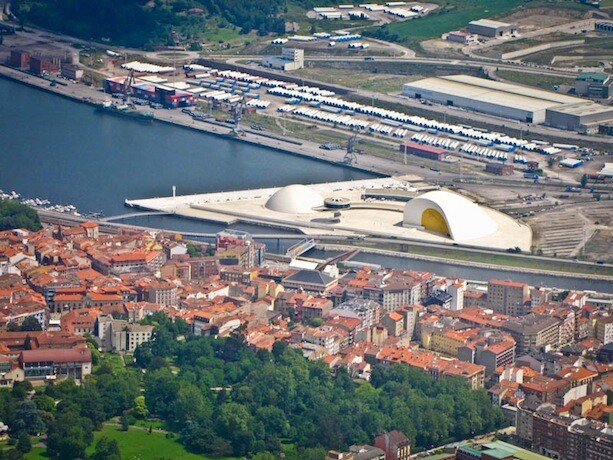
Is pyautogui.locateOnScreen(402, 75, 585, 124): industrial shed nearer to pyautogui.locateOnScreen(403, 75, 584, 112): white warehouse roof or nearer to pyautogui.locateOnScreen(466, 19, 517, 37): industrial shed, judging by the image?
pyautogui.locateOnScreen(403, 75, 584, 112): white warehouse roof

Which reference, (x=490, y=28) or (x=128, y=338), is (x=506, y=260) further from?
(x=490, y=28)

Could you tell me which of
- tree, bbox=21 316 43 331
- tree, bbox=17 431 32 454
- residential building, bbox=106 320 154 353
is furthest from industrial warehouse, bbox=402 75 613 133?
tree, bbox=17 431 32 454

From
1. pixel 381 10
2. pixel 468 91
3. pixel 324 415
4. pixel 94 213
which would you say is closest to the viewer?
pixel 324 415

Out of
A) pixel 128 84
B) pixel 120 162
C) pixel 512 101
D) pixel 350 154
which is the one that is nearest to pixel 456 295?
pixel 350 154

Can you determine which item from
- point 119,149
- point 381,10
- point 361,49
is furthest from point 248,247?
point 381,10

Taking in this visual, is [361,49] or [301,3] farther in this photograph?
[301,3]

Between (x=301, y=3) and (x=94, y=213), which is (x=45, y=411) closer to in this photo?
(x=94, y=213)

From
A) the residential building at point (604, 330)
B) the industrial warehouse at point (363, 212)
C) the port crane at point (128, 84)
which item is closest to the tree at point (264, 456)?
the residential building at point (604, 330)
